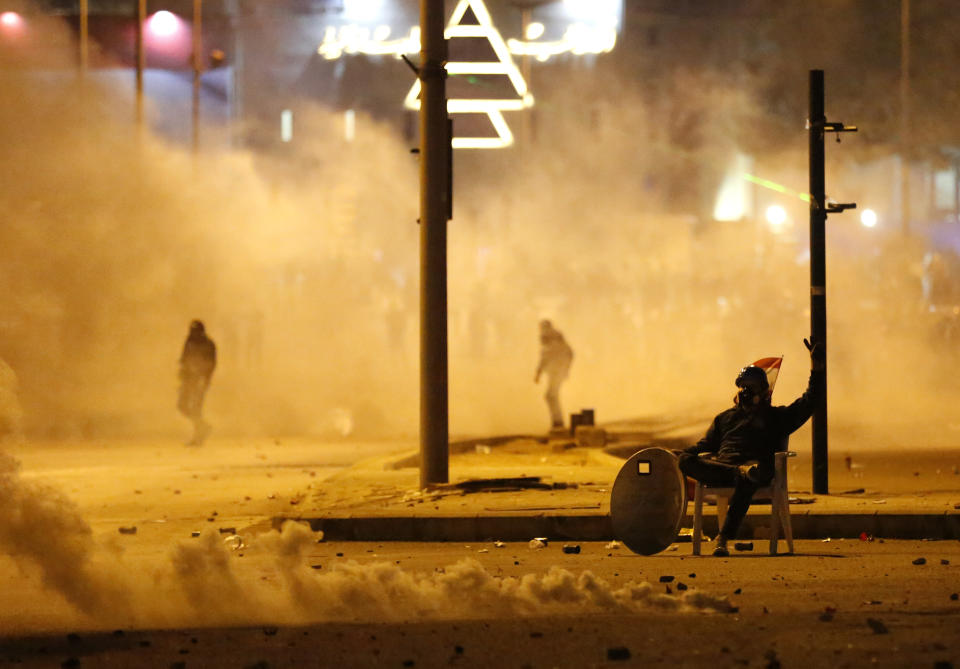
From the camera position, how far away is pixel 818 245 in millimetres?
11328

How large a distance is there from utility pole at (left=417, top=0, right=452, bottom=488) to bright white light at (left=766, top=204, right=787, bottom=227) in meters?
31.2

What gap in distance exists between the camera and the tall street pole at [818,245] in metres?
11.1

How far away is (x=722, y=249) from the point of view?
40.5 m

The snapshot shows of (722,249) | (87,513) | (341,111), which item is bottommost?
(87,513)

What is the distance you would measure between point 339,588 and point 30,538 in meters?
1.36

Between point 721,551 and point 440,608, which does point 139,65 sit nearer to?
point 721,551

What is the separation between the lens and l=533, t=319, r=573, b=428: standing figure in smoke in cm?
2039

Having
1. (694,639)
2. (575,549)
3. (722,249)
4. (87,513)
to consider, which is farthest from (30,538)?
(722,249)

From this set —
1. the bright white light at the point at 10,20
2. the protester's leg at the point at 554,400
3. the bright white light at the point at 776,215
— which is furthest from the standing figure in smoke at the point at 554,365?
the bright white light at the point at 776,215

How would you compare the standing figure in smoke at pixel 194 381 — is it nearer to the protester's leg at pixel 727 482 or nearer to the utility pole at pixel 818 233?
the utility pole at pixel 818 233

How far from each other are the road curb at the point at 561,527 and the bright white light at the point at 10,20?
21477 mm

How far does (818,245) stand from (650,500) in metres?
3.95

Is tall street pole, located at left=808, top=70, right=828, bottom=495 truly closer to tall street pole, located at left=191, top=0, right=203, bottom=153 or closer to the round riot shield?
the round riot shield

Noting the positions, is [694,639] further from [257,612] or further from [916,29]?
[916,29]
